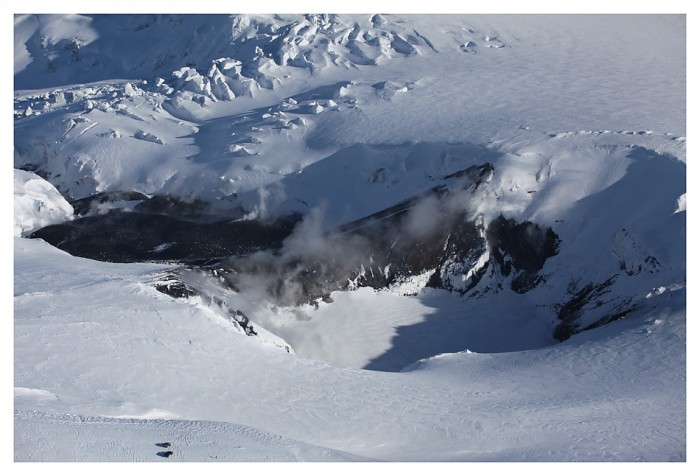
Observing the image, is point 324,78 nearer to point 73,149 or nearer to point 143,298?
point 73,149

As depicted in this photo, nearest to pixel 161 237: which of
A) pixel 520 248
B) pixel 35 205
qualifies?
pixel 35 205

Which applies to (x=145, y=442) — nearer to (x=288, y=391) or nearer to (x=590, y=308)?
(x=288, y=391)

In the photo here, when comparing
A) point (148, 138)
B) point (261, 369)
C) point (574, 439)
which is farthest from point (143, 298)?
point (148, 138)

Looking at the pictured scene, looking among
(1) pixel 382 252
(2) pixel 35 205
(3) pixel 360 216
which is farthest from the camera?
(2) pixel 35 205

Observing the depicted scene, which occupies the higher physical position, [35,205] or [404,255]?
[404,255]

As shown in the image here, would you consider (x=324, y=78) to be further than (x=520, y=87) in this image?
Yes

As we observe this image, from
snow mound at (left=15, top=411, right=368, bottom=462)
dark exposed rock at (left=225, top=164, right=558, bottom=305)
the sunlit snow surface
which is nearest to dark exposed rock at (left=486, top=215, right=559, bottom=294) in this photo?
dark exposed rock at (left=225, top=164, right=558, bottom=305)
